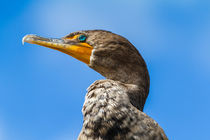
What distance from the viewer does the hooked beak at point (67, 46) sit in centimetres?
387

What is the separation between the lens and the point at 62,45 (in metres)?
3.98

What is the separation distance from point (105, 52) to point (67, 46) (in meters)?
0.69

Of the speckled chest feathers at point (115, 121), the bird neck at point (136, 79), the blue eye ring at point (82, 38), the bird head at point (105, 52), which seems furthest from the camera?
the blue eye ring at point (82, 38)

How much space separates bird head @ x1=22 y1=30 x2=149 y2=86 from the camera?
3.57 metres

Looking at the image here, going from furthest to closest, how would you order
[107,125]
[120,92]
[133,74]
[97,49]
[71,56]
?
[71,56] → [97,49] → [133,74] → [120,92] → [107,125]

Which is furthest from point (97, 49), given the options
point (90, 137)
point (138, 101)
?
point (90, 137)

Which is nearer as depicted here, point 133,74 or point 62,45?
point 133,74

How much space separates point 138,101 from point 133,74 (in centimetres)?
41

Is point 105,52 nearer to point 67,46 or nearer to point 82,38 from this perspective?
point 82,38

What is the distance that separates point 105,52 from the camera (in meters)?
3.67

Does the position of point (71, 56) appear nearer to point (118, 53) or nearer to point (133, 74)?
point (118, 53)

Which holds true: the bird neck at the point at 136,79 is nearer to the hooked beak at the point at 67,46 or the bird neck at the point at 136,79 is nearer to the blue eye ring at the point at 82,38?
the hooked beak at the point at 67,46

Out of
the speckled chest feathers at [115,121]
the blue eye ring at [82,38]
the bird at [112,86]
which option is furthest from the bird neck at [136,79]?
the blue eye ring at [82,38]

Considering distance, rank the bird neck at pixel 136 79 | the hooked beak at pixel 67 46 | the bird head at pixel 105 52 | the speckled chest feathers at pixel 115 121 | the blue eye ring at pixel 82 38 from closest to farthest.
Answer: the speckled chest feathers at pixel 115 121, the bird neck at pixel 136 79, the bird head at pixel 105 52, the hooked beak at pixel 67 46, the blue eye ring at pixel 82 38
